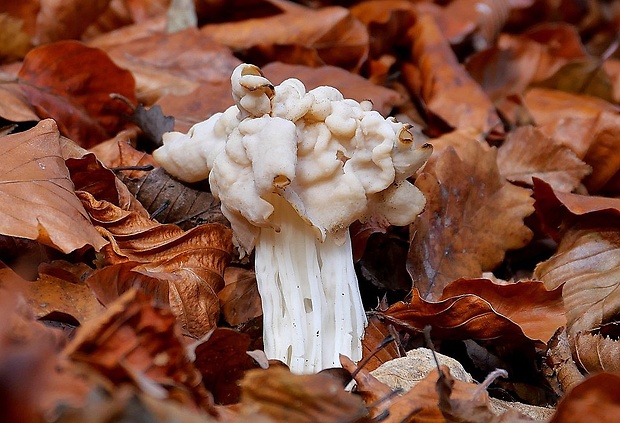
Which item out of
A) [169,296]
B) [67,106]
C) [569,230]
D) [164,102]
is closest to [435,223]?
[569,230]

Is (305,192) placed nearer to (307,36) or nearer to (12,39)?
(307,36)

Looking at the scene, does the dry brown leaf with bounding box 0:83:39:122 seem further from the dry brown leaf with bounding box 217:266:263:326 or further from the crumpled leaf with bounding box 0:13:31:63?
the dry brown leaf with bounding box 217:266:263:326

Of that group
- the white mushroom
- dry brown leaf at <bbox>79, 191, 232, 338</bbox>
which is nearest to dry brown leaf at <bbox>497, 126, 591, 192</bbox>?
the white mushroom

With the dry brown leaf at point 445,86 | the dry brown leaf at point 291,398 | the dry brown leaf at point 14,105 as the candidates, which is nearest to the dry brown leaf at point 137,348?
the dry brown leaf at point 291,398

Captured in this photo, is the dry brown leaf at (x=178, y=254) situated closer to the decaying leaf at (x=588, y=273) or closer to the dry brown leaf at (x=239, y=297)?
the dry brown leaf at (x=239, y=297)

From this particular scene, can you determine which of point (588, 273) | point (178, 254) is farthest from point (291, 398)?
point (588, 273)

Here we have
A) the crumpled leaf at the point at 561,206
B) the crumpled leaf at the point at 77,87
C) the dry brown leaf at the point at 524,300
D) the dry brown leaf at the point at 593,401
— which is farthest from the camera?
the crumpled leaf at the point at 77,87
